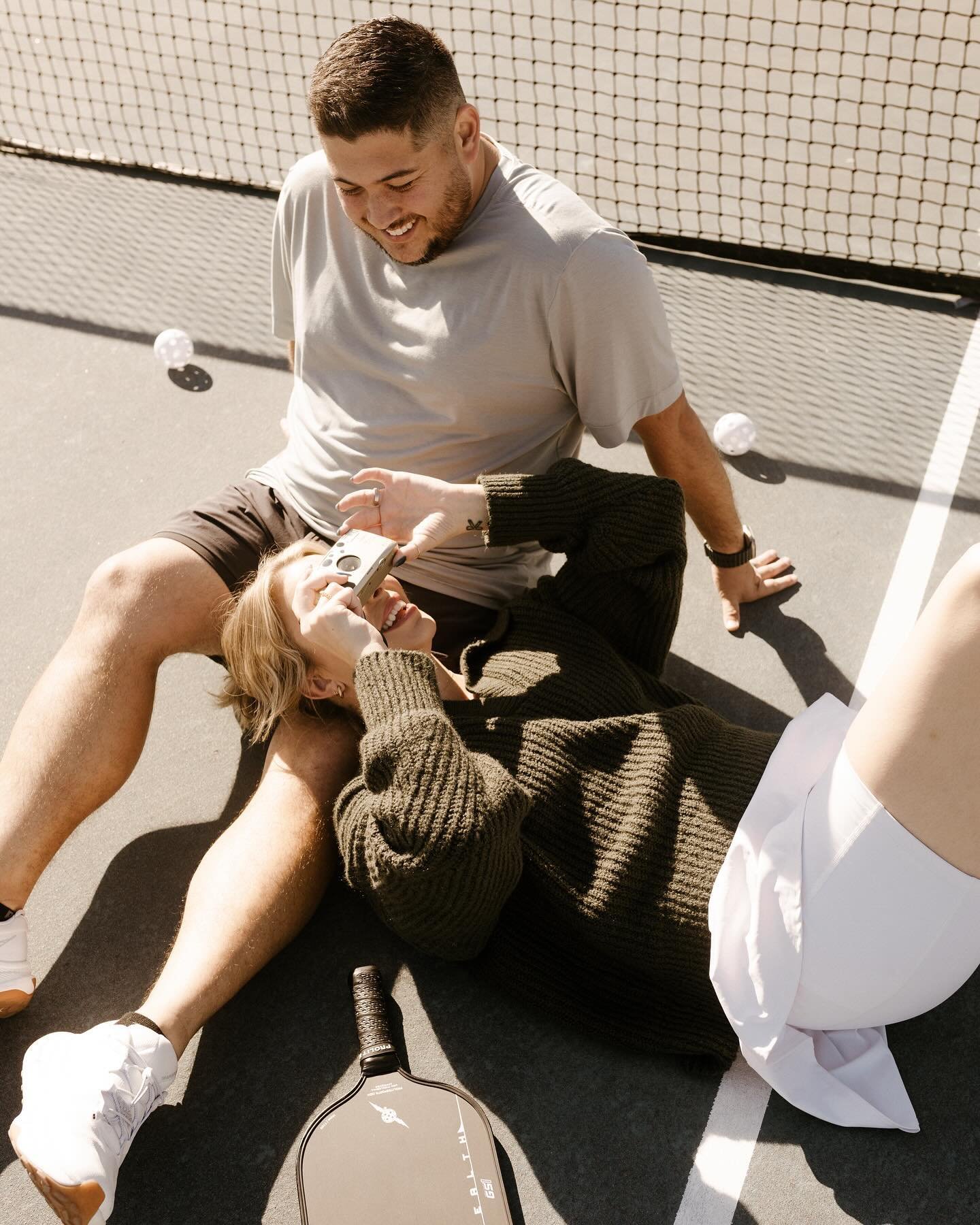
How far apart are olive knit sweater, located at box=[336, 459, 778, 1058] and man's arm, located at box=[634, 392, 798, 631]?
328 millimetres

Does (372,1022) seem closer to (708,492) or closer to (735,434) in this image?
(708,492)

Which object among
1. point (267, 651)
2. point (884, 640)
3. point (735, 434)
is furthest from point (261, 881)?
point (735, 434)

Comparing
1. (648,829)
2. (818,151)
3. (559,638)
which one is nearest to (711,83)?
(818,151)

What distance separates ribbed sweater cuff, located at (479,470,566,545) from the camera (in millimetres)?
2918

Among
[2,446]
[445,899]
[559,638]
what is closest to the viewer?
[445,899]

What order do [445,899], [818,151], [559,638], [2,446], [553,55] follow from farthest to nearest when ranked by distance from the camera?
[553,55] → [818,151] → [2,446] → [559,638] → [445,899]

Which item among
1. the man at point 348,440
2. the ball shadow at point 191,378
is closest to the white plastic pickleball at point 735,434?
the man at point 348,440

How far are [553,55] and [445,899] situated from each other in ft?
18.8

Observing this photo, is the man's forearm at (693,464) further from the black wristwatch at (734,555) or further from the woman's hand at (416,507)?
the woman's hand at (416,507)

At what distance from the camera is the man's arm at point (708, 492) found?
3156mm

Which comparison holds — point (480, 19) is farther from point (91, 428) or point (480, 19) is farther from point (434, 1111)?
point (434, 1111)

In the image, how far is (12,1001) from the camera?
2641 millimetres

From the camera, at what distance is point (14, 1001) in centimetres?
265

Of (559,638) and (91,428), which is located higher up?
(559,638)
